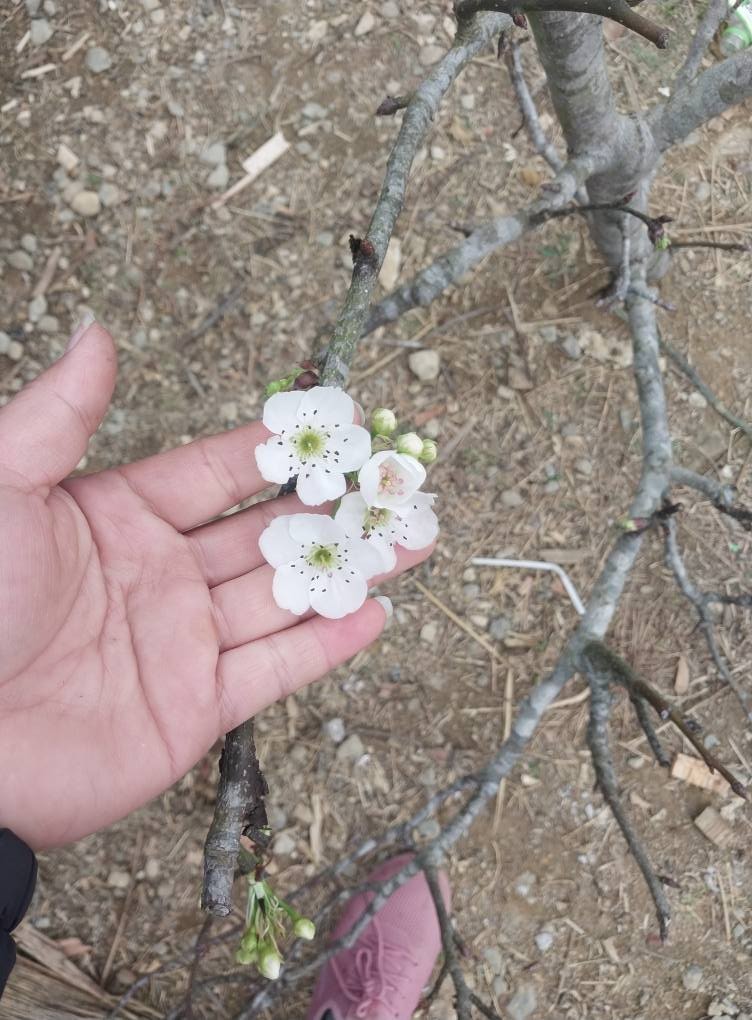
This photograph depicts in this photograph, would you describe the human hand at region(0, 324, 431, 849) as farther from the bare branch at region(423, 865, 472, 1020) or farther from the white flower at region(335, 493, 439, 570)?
the bare branch at region(423, 865, 472, 1020)

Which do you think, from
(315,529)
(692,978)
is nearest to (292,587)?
(315,529)

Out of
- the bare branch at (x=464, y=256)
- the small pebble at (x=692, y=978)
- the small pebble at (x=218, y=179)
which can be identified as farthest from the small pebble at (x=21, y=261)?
the small pebble at (x=692, y=978)

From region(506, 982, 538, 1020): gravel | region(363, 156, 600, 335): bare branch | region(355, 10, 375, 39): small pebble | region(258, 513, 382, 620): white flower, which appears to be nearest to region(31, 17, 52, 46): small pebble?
region(355, 10, 375, 39): small pebble

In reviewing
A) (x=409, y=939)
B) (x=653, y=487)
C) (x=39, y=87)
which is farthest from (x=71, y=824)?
(x=39, y=87)

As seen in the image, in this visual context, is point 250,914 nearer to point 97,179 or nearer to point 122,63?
point 97,179

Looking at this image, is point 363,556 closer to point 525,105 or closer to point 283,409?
point 283,409
